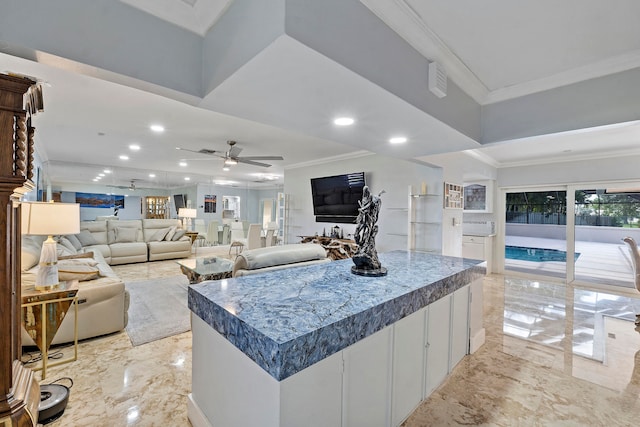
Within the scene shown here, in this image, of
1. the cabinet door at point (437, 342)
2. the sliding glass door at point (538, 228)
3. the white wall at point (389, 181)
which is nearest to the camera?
the cabinet door at point (437, 342)

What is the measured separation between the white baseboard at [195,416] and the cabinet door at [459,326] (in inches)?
74.0

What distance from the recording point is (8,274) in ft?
3.48

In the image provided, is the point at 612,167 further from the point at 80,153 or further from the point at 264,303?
the point at 80,153

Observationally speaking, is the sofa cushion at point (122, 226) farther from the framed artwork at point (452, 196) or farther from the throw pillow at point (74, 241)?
the framed artwork at point (452, 196)

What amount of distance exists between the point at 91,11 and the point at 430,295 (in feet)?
8.06

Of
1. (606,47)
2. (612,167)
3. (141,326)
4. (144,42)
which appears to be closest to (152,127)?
(141,326)

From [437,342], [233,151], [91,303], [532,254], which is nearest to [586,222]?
[532,254]

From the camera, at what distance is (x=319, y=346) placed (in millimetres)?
1154

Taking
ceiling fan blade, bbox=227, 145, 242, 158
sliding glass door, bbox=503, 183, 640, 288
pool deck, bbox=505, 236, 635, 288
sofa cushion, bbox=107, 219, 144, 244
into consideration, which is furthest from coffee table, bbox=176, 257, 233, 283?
pool deck, bbox=505, 236, 635, 288

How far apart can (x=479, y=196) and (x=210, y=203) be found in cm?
763

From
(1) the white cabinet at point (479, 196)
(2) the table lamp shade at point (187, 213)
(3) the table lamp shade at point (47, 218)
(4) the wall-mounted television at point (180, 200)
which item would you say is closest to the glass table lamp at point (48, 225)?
(3) the table lamp shade at point (47, 218)

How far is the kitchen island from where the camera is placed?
1.10m

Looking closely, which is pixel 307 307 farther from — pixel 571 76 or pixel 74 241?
pixel 74 241

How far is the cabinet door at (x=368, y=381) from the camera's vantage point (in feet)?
4.30
